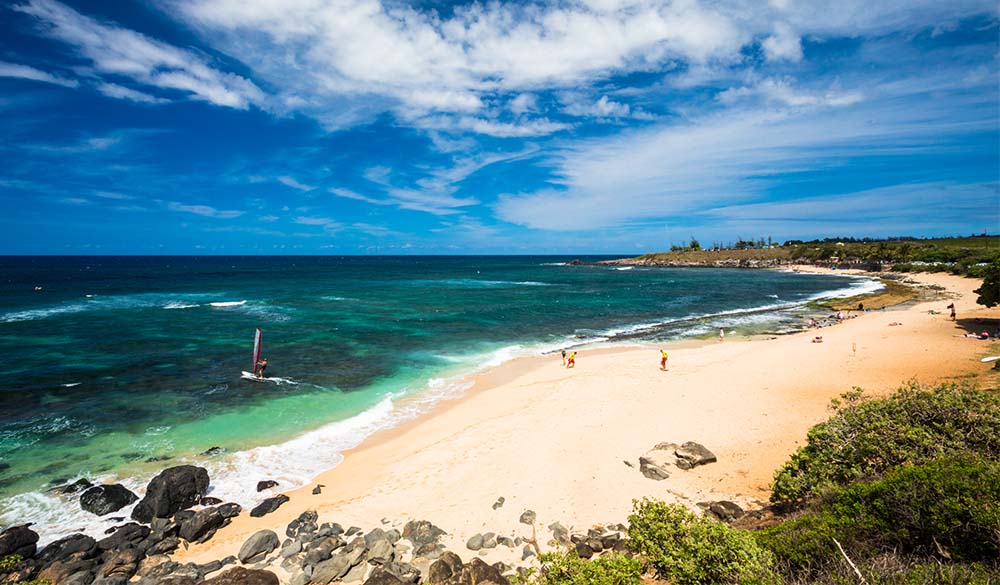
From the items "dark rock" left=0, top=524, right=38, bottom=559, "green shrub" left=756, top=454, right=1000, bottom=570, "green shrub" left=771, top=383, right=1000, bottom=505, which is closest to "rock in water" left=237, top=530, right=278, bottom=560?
"dark rock" left=0, top=524, right=38, bottom=559

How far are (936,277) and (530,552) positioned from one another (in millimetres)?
80013

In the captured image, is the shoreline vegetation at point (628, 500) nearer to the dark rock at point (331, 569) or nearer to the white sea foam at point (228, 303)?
the dark rock at point (331, 569)

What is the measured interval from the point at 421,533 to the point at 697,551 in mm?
5634

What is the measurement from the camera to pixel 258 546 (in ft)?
29.8

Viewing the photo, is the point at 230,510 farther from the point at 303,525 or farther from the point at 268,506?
the point at 303,525

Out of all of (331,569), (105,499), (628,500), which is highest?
(628,500)

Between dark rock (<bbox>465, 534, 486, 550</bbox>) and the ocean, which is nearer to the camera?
dark rock (<bbox>465, 534, 486, 550</bbox>)

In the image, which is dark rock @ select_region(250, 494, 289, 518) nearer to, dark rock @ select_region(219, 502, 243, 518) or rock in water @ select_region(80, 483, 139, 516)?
dark rock @ select_region(219, 502, 243, 518)

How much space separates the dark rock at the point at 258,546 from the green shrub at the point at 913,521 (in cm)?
924

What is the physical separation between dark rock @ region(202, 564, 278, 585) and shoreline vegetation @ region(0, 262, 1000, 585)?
0.03 metres

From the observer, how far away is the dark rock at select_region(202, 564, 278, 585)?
7.88m

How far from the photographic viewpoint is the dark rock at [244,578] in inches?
310

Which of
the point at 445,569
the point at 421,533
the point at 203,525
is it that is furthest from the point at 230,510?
the point at 445,569

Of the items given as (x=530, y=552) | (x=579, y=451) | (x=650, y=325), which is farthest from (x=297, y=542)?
(x=650, y=325)
